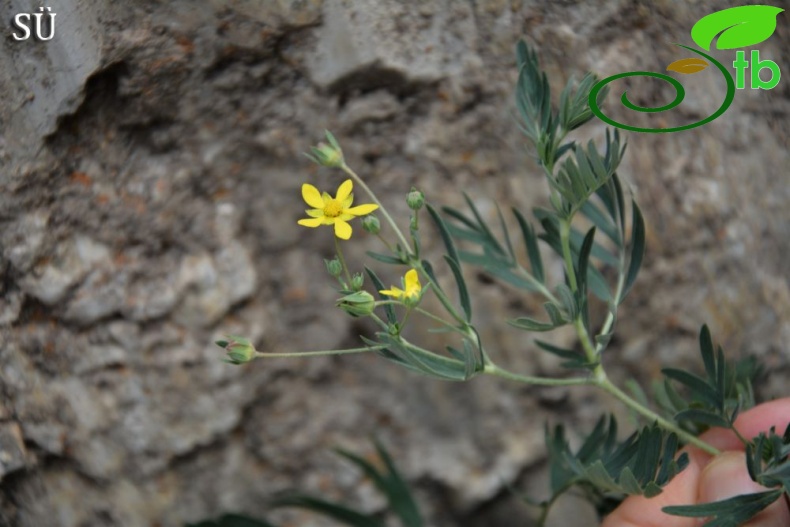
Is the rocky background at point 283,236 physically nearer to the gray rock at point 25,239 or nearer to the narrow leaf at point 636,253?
the gray rock at point 25,239

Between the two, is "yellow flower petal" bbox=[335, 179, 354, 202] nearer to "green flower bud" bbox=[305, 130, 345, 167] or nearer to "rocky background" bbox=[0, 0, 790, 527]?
"green flower bud" bbox=[305, 130, 345, 167]

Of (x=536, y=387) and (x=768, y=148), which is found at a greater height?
(x=768, y=148)

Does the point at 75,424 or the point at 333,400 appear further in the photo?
the point at 333,400

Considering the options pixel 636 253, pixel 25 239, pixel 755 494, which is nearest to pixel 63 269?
pixel 25 239

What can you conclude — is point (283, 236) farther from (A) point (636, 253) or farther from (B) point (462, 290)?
(A) point (636, 253)

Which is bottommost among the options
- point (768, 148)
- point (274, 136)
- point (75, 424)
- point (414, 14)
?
point (75, 424)

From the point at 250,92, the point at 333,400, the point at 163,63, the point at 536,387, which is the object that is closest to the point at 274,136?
the point at 250,92

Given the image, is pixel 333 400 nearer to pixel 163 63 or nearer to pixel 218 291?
pixel 218 291
